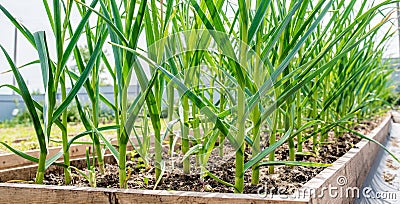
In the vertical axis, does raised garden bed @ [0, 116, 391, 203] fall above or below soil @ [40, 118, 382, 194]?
above

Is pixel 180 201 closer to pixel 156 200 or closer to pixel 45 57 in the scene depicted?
pixel 156 200

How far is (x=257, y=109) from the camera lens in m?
0.58

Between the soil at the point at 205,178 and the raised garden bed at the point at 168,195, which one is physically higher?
the raised garden bed at the point at 168,195

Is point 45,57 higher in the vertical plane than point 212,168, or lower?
higher

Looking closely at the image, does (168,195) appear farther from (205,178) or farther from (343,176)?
(343,176)

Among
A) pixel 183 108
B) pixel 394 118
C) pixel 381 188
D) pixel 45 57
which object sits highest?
pixel 45 57

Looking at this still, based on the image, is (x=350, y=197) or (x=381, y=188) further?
(x=381, y=188)

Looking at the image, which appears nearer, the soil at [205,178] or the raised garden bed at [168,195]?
the raised garden bed at [168,195]

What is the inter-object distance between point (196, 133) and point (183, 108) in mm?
63

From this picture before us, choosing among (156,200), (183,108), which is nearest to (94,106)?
(183,108)

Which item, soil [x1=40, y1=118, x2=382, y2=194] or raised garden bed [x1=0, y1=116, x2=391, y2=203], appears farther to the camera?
soil [x1=40, y1=118, x2=382, y2=194]

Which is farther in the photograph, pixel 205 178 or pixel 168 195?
pixel 205 178

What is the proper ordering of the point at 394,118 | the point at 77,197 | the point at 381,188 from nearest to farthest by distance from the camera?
1. the point at 77,197
2. the point at 381,188
3. the point at 394,118

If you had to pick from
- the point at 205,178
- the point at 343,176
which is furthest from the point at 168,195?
the point at 343,176
